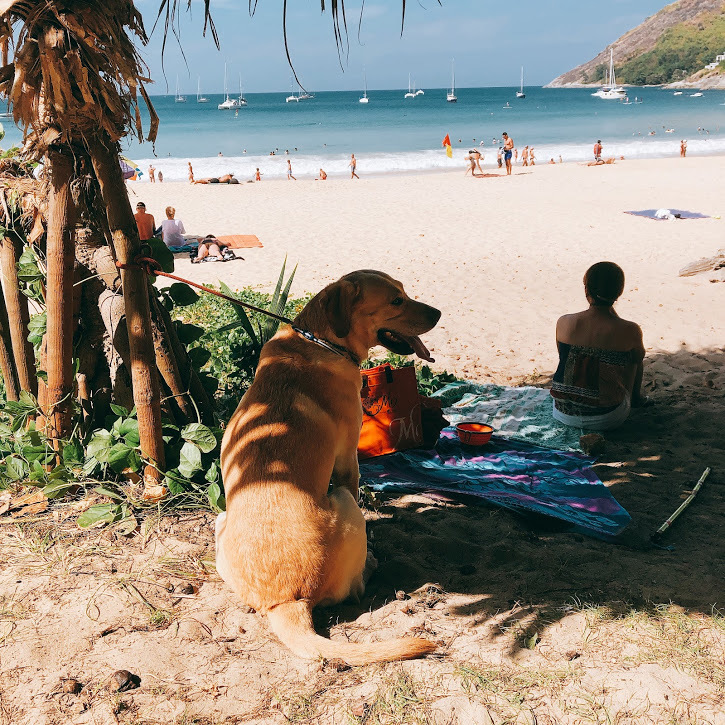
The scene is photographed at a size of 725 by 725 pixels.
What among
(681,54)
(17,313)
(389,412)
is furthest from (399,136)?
(681,54)

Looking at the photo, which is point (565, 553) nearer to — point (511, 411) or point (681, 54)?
point (511, 411)

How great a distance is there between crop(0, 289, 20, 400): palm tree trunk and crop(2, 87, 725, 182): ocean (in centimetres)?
2324

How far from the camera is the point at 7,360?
497 cm

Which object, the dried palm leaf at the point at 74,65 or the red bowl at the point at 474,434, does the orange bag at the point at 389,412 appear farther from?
the dried palm leaf at the point at 74,65

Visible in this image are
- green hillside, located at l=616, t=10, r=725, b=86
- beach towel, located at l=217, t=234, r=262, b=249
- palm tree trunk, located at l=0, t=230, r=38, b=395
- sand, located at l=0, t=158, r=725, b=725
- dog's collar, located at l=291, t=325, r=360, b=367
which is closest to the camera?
sand, located at l=0, t=158, r=725, b=725

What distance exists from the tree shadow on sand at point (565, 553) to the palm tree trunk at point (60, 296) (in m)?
2.16

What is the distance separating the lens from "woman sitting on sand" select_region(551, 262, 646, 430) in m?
5.63

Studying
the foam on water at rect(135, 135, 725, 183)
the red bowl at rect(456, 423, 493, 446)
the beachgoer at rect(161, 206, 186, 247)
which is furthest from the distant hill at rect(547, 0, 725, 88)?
the red bowl at rect(456, 423, 493, 446)

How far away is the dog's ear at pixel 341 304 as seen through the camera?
357 centimetres

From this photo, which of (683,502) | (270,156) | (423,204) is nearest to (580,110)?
(270,156)

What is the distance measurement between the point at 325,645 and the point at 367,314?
176cm

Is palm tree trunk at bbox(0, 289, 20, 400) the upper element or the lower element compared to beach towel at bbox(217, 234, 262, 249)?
lower

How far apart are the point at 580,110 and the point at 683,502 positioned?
110 m

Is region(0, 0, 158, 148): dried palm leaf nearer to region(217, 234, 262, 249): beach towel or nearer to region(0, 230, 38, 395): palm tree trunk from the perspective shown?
Result: region(0, 230, 38, 395): palm tree trunk
